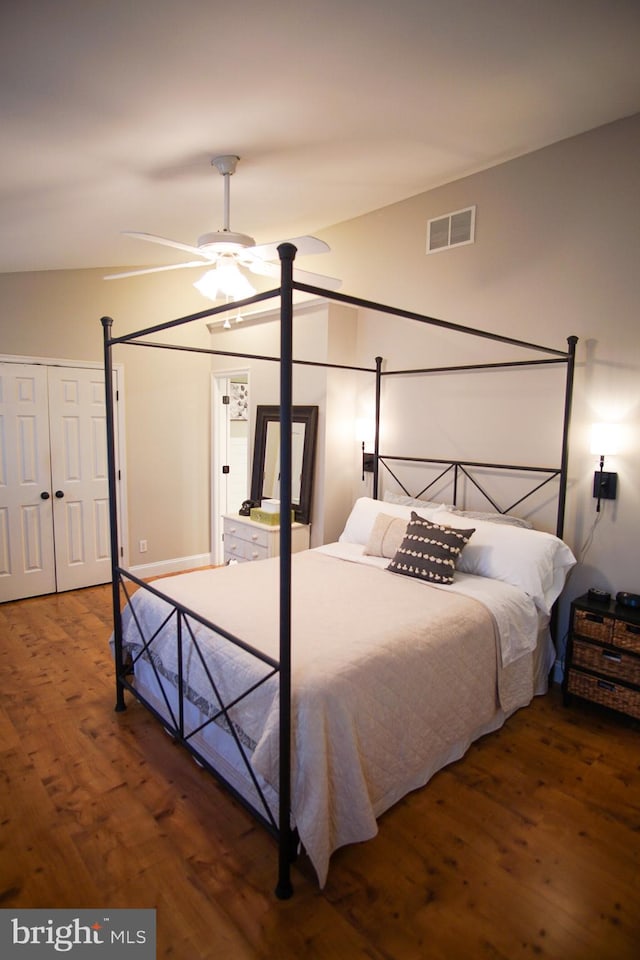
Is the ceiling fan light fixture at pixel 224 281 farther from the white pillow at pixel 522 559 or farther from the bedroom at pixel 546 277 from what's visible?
the white pillow at pixel 522 559

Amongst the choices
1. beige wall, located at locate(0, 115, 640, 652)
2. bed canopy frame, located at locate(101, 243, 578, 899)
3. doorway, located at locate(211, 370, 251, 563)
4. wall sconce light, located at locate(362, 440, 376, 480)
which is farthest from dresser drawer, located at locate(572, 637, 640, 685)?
doorway, located at locate(211, 370, 251, 563)

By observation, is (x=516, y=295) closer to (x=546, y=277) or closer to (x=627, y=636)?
(x=546, y=277)

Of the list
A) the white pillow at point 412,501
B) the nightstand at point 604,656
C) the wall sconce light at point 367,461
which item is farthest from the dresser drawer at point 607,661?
the wall sconce light at point 367,461

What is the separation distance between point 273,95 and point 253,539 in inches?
119

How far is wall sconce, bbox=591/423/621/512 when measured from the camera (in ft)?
9.38

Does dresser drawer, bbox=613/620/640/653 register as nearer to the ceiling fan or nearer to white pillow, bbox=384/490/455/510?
white pillow, bbox=384/490/455/510

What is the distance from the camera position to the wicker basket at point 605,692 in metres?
2.71

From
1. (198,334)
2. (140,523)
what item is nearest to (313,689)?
(140,523)

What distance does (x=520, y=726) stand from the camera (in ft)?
9.05

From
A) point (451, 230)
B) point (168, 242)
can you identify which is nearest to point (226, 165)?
point (168, 242)

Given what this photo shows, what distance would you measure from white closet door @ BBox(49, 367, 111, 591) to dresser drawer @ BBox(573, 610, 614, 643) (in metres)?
4.04

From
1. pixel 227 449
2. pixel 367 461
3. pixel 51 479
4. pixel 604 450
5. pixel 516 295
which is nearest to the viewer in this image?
pixel 604 450

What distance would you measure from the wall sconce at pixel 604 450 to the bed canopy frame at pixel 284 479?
0.62 ft
